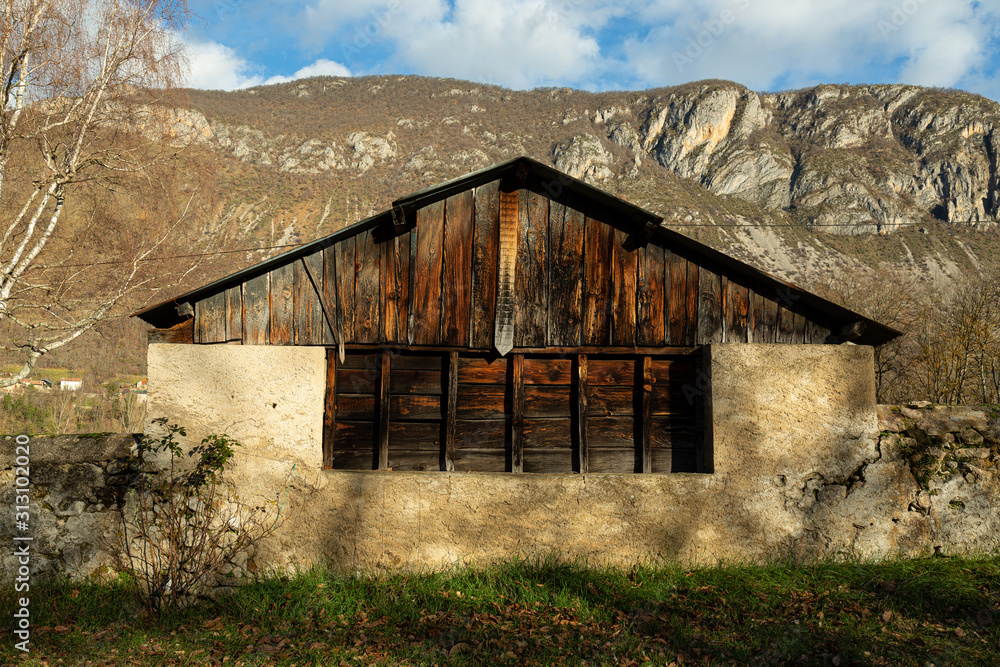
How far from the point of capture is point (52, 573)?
4.76 meters

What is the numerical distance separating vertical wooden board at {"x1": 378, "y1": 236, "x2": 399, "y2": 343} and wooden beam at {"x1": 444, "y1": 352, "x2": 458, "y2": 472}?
631 millimetres

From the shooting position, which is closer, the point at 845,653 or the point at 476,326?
the point at 845,653

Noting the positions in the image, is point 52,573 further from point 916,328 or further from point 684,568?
point 916,328

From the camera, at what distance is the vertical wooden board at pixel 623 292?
17.6 ft

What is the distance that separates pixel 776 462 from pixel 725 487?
0.61 m

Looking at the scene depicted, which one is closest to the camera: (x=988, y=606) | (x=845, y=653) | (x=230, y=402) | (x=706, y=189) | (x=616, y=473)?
(x=845, y=653)

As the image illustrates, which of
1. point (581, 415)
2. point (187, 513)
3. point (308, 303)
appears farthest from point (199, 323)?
point (581, 415)

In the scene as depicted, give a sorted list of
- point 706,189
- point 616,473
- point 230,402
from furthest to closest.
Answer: point 706,189
point 616,473
point 230,402

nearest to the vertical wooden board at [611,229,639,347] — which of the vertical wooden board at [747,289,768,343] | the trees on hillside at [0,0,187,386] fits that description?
the vertical wooden board at [747,289,768,343]

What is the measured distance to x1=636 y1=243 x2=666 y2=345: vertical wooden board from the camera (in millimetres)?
5383

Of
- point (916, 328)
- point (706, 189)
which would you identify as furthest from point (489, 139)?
point (916, 328)

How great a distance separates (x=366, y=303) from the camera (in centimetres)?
521

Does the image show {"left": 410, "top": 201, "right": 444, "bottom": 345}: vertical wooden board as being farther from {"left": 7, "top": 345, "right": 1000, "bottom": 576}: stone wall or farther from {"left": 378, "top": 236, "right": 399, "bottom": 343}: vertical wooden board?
{"left": 7, "top": 345, "right": 1000, "bottom": 576}: stone wall

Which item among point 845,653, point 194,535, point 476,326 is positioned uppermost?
point 476,326
